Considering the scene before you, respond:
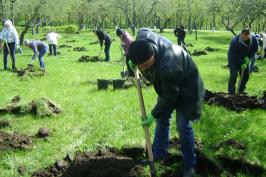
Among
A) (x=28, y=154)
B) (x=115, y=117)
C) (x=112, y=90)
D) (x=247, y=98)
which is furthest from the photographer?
(x=112, y=90)

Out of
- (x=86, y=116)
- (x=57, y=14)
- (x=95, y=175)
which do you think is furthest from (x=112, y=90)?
(x=57, y=14)

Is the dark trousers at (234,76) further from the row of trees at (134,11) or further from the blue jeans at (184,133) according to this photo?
the row of trees at (134,11)

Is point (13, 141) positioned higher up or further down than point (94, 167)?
further down

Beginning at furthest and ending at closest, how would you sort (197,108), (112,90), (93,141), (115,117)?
(112,90)
(115,117)
(93,141)
(197,108)

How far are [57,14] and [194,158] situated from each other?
57.9 m

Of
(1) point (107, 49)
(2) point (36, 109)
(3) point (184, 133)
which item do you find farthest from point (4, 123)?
(1) point (107, 49)

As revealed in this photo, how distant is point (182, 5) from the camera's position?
63.2 metres

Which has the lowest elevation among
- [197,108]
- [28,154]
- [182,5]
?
[28,154]

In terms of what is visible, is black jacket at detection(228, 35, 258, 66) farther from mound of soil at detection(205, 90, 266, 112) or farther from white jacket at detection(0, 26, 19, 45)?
white jacket at detection(0, 26, 19, 45)

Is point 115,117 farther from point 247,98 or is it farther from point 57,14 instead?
point 57,14

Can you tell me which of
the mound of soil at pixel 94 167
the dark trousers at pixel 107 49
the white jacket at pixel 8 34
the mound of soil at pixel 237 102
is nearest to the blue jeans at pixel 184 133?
the mound of soil at pixel 94 167

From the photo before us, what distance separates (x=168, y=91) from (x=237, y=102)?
5.57 m

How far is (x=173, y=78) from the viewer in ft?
15.2

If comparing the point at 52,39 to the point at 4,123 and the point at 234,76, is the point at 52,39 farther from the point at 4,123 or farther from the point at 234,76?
the point at 4,123
